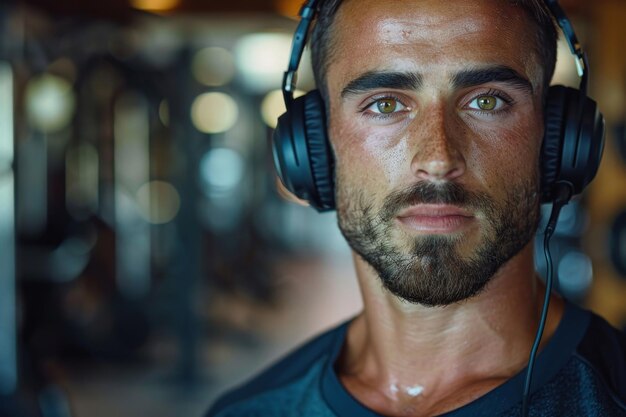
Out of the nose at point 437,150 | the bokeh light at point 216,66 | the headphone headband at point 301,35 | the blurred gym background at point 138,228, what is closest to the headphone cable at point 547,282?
the nose at point 437,150

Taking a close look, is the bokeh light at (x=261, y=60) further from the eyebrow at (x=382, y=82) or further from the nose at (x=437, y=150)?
the nose at (x=437, y=150)

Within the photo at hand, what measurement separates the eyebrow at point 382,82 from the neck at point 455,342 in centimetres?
33

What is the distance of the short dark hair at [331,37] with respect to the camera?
4.42ft

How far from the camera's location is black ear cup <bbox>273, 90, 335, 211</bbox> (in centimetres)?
143

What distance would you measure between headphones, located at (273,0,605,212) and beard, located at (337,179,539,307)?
0.07 metres

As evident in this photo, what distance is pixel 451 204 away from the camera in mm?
1229

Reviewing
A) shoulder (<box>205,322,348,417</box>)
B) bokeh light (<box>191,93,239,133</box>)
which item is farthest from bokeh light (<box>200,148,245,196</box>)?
shoulder (<box>205,322,348,417</box>)

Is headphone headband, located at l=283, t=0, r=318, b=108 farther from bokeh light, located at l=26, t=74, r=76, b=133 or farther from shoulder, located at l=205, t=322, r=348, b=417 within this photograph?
bokeh light, located at l=26, t=74, r=76, b=133

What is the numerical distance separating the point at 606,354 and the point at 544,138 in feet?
1.17

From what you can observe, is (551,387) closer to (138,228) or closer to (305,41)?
(305,41)

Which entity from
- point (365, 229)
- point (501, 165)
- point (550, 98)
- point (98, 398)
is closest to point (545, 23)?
point (550, 98)

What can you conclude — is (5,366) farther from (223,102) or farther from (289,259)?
(223,102)

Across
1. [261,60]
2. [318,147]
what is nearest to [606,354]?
[318,147]

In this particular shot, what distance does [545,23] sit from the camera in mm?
1376
